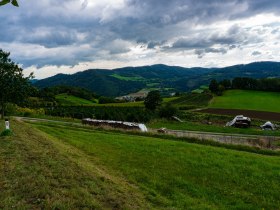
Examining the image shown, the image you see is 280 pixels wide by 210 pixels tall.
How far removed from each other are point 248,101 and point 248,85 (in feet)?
119

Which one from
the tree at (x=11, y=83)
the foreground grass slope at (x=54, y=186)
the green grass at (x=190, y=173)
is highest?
the tree at (x=11, y=83)

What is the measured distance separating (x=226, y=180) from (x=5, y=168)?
11.4 m

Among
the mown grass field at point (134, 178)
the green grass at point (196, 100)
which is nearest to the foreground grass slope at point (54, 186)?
the mown grass field at point (134, 178)

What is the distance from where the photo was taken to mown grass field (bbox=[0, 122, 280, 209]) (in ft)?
37.3

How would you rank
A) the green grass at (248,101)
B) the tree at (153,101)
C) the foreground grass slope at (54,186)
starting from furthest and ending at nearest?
the tree at (153,101) → the green grass at (248,101) → the foreground grass slope at (54,186)

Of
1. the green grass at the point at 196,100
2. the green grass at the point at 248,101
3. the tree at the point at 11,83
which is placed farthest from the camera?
the green grass at the point at 196,100

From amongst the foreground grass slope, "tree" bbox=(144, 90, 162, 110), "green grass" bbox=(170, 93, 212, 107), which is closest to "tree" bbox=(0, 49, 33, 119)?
the foreground grass slope

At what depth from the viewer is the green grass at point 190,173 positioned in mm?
14617

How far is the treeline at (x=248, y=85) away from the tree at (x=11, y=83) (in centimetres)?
11274

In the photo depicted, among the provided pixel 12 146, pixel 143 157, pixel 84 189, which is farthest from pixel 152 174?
pixel 12 146

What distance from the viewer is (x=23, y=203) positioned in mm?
10117

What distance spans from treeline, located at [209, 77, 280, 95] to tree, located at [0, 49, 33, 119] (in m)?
113

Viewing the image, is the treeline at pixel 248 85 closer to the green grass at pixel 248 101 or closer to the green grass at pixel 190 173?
the green grass at pixel 248 101

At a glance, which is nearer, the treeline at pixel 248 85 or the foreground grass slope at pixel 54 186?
the foreground grass slope at pixel 54 186
